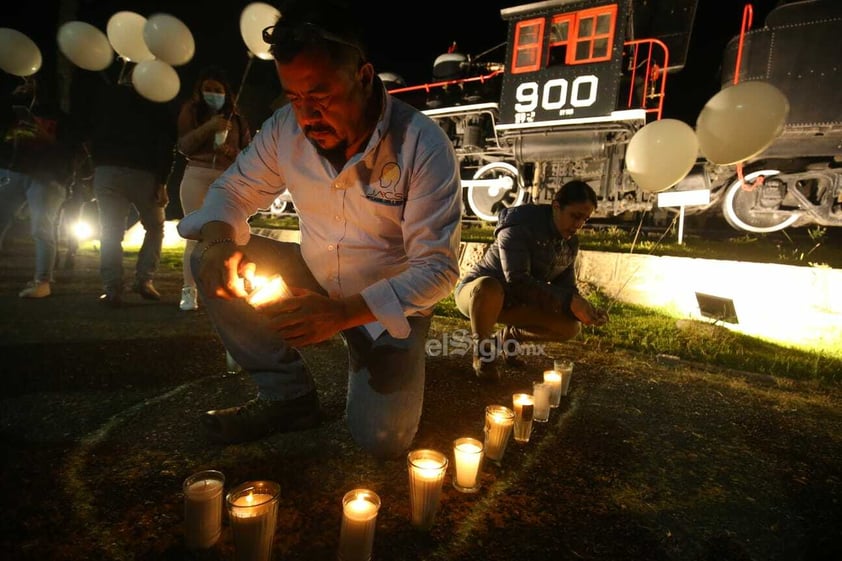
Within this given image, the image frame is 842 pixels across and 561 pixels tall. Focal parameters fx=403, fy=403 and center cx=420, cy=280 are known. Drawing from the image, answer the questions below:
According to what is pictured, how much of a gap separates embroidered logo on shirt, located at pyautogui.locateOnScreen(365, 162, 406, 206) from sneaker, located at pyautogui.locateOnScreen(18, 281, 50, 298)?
14.3ft

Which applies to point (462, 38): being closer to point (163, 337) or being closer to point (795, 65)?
point (795, 65)

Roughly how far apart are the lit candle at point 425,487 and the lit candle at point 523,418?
78cm

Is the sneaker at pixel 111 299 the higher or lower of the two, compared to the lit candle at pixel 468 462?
higher

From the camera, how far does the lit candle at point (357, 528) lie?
1184 mm

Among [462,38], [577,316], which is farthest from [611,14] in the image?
[462,38]

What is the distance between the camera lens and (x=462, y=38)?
14.6 metres

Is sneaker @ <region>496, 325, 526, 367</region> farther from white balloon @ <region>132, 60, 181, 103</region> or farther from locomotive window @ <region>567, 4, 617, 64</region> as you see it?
locomotive window @ <region>567, 4, 617, 64</region>

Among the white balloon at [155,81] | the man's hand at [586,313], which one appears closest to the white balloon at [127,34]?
the white balloon at [155,81]

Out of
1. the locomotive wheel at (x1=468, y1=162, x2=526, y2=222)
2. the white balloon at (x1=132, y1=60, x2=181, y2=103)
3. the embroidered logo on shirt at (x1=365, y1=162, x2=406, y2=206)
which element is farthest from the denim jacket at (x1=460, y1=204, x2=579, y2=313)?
the locomotive wheel at (x1=468, y1=162, x2=526, y2=222)

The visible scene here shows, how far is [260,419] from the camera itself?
1.90 m

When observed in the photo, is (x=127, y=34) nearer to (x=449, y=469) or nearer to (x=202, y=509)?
(x=202, y=509)

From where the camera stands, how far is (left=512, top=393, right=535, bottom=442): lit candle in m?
2.07

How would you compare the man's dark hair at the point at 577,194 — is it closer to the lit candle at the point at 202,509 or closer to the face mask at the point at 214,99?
the lit candle at the point at 202,509

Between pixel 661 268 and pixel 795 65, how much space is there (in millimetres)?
3551
